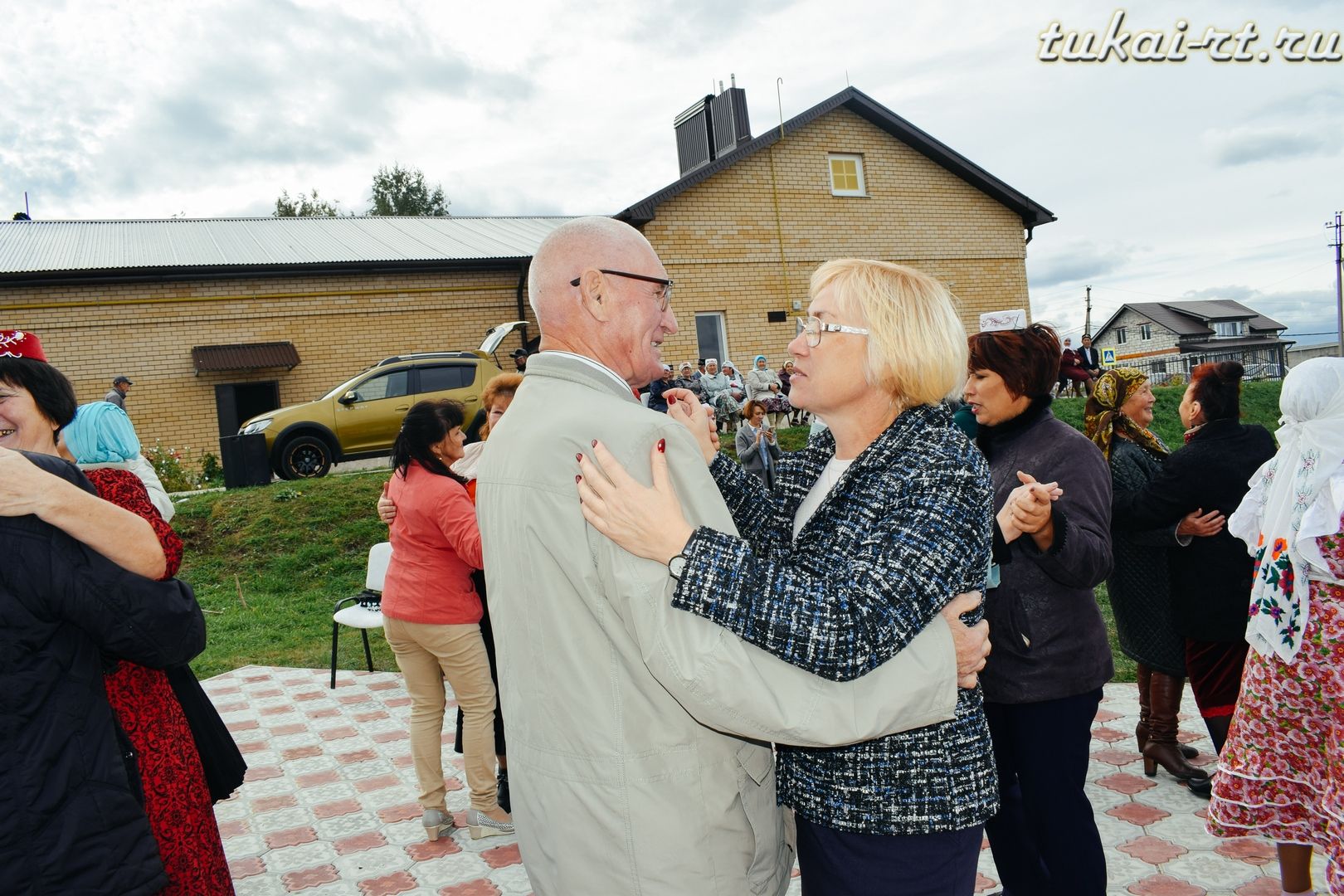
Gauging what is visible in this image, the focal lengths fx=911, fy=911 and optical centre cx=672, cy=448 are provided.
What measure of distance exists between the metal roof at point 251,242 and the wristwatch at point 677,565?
17090 mm

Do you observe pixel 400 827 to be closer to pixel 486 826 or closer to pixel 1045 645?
pixel 486 826

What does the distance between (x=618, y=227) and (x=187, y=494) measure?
1315 cm

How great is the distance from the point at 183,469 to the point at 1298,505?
59.9ft

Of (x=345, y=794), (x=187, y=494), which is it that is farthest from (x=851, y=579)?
(x=187, y=494)

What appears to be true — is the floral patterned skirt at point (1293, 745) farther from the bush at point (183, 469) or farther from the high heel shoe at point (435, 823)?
the bush at point (183, 469)

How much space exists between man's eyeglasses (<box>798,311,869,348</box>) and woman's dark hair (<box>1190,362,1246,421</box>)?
291 cm

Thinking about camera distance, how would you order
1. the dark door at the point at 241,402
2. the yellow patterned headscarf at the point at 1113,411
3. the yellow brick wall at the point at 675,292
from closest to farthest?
the yellow patterned headscarf at the point at 1113,411 → the yellow brick wall at the point at 675,292 → the dark door at the point at 241,402

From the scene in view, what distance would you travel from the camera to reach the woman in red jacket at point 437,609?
416 cm

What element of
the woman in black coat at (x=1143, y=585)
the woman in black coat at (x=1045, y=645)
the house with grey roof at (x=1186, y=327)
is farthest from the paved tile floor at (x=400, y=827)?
the house with grey roof at (x=1186, y=327)

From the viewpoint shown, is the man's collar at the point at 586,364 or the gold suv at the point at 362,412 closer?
the man's collar at the point at 586,364

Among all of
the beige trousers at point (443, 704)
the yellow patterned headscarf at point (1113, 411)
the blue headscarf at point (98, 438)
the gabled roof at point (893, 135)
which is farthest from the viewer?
the gabled roof at point (893, 135)

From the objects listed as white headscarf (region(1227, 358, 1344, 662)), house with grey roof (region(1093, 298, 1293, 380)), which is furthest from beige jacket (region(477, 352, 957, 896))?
house with grey roof (region(1093, 298, 1293, 380))

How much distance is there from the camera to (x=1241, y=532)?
353 cm

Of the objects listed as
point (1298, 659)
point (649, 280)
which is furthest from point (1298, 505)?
point (649, 280)
